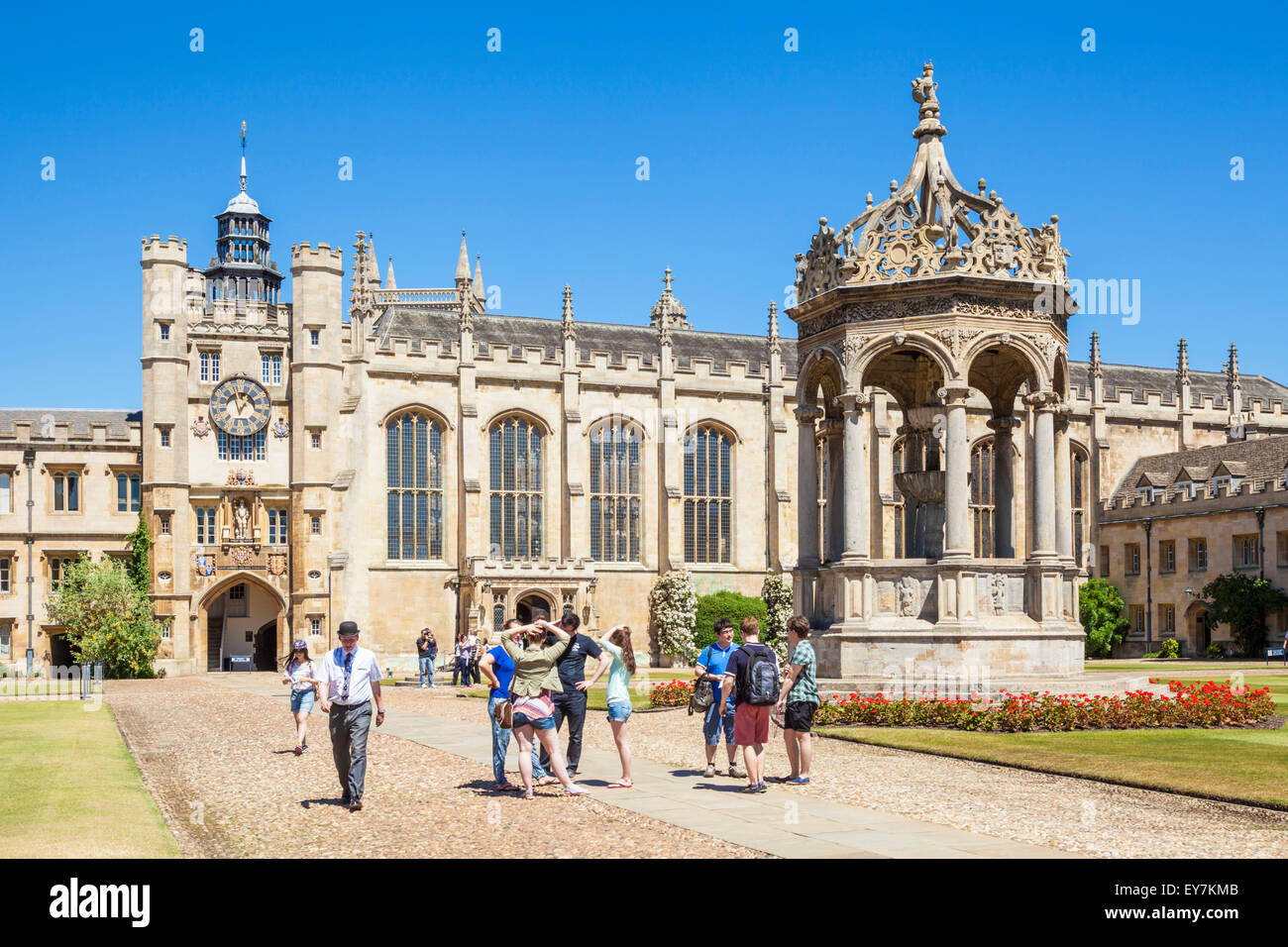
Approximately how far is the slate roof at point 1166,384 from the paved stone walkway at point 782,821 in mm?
49576

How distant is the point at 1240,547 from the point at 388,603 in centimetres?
3229

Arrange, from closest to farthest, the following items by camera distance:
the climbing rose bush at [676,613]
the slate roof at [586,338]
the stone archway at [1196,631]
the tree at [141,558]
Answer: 1. the tree at [141,558]
2. the stone archway at [1196,631]
3. the climbing rose bush at [676,613]
4. the slate roof at [586,338]

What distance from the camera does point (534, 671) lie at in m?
13.3

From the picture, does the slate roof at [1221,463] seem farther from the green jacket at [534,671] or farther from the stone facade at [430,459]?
the green jacket at [534,671]

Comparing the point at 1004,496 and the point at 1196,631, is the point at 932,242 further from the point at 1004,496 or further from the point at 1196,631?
the point at 1196,631

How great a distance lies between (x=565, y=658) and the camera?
14.2m

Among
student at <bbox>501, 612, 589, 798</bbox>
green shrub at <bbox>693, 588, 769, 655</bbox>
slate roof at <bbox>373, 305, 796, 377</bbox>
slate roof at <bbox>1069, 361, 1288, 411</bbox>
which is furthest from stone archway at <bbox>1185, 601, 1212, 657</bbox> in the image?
student at <bbox>501, 612, 589, 798</bbox>

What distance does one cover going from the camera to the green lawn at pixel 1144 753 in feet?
42.8

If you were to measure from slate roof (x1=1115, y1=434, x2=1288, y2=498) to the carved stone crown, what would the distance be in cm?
3053

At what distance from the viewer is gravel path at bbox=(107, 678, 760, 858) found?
10.4 m

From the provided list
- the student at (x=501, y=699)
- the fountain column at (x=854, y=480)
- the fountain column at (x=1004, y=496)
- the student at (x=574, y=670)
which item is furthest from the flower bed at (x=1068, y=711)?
the student at (x=501, y=699)

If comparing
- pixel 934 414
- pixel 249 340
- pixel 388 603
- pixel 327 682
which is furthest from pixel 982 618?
pixel 249 340
